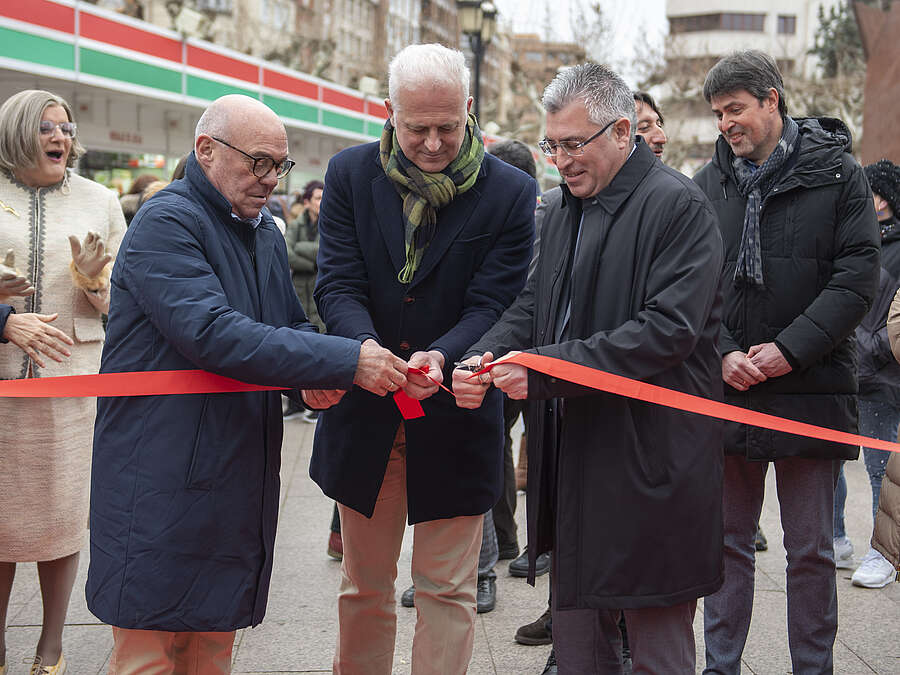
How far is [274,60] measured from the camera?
2250cm

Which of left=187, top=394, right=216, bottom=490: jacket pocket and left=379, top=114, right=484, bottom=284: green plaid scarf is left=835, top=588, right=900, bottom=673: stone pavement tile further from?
left=187, top=394, right=216, bottom=490: jacket pocket

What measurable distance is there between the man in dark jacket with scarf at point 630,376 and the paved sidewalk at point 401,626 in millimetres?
1427

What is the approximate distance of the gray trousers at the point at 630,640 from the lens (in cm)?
287

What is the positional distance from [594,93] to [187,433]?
1.49 m

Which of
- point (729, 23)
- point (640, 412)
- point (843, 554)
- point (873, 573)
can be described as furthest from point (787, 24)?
point (640, 412)

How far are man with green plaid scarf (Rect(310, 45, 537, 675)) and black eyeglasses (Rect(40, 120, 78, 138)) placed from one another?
4.10 feet

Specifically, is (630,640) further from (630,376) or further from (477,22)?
(477,22)

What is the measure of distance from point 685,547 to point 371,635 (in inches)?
47.2

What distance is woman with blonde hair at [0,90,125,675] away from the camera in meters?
3.79

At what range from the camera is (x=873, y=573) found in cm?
520

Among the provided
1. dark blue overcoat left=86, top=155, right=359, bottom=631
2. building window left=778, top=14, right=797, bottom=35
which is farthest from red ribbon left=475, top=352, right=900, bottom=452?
building window left=778, top=14, right=797, bottom=35

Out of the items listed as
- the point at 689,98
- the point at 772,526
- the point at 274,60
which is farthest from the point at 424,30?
the point at 772,526

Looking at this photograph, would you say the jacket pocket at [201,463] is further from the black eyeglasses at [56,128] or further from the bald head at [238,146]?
the black eyeglasses at [56,128]

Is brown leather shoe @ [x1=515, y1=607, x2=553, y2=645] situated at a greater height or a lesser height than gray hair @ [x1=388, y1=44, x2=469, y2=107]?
lesser
